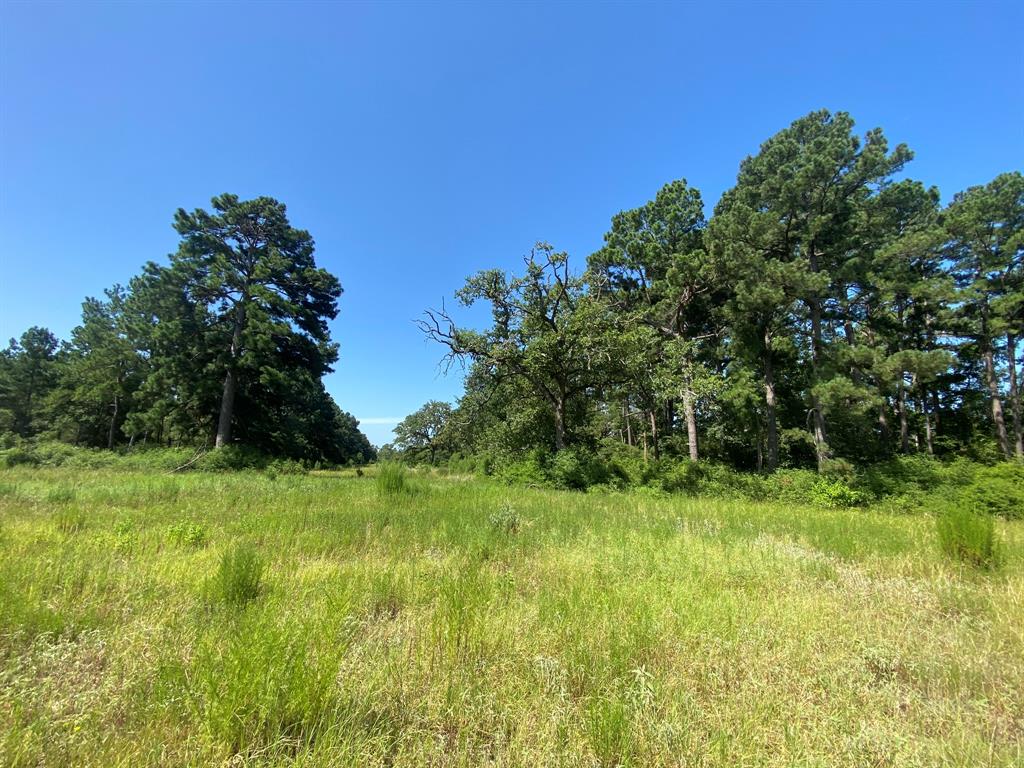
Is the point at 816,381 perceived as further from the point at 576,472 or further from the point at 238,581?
the point at 238,581

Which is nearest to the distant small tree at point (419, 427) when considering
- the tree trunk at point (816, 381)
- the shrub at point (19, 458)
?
the shrub at point (19, 458)

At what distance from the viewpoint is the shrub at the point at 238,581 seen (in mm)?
3373

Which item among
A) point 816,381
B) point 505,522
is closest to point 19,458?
point 505,522

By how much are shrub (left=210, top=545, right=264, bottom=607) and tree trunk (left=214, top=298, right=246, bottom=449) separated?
2562cm

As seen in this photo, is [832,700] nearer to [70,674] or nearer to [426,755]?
[426,755]

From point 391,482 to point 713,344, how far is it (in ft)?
72.2

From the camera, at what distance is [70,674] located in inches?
89.6

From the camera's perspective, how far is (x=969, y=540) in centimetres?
501

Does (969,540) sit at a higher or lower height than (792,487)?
higher

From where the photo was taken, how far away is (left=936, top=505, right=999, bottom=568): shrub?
4.88 meters

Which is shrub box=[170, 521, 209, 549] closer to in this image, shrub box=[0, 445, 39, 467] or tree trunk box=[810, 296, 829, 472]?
tree trunk box=[810, 296, 829, 472]

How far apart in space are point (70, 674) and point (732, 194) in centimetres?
2949

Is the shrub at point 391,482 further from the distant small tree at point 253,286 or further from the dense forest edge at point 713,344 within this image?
the distant small tree at point 253,286

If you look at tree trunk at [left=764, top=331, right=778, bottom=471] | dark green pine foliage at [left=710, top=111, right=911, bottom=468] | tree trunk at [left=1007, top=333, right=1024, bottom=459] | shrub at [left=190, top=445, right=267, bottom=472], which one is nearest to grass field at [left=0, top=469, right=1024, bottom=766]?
dark green pine foliage at [left=710, top=111, right=911, bottom=468]
